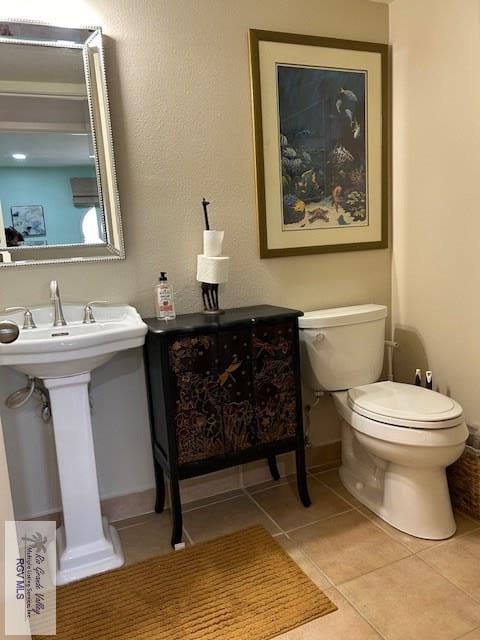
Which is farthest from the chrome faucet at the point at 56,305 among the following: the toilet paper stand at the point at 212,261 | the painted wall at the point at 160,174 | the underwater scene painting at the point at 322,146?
the underwater scene painting at the point at 322,146

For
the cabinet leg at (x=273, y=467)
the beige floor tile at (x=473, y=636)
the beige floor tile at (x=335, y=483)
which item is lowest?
the beige floor tile at (x=335, y=483)

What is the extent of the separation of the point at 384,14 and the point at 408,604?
247 centimetres

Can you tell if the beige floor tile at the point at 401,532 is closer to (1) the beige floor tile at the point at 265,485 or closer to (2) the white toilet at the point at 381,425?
(2) the white toilet at the point at 381,425

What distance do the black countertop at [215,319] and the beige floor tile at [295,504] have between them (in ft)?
2.82

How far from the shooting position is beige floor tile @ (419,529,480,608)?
5.27 ft

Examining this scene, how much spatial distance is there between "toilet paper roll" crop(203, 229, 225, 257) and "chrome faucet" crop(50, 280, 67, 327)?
60cm

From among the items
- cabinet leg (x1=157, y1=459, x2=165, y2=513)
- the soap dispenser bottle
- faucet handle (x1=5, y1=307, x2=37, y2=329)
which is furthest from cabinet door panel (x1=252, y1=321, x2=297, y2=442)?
faucet handle (x1=5, y1=307, x2=37, y2=329)

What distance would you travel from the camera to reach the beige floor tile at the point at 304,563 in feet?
5.41

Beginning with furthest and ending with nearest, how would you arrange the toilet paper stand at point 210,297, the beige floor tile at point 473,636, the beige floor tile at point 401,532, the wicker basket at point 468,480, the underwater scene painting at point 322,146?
the underwater scene painting at point 322,146
the toilet paper stand at point 210,297
the wicker basket at point 468,480
the beige floor tile at point 401,532
the beige floor tile at point 473,636

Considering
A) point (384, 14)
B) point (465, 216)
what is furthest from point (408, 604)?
point (384, 14)

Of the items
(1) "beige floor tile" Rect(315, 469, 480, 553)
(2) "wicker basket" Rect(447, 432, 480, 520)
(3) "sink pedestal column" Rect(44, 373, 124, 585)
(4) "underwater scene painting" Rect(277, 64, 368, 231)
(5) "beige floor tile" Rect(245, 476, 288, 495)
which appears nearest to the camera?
(3) "sink pedestal column" Rect(44, 373, 124, 585)

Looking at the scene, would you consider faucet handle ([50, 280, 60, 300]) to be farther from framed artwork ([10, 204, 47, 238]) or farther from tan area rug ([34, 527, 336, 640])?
tan area rug ([34, 527, 336, 640])

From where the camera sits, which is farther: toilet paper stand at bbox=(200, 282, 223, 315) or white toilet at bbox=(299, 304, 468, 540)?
toilet paper stand at bbox=(200, 282, 223, 315)

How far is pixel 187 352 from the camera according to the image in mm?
1777
